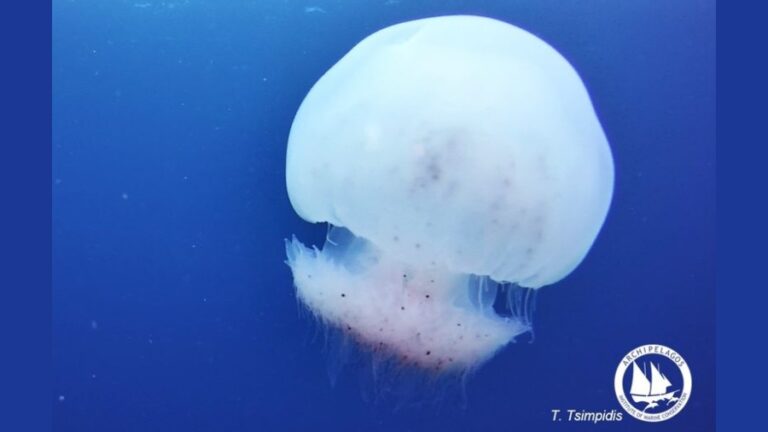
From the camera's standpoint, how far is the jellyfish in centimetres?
267

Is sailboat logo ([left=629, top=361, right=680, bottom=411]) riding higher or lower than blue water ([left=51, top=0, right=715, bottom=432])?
lower

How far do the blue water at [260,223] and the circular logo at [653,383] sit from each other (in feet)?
0.14

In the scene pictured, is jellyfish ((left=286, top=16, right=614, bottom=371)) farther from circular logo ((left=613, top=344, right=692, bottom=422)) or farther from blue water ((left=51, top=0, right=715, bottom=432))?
circular logo ((left=613, top=344, right=692, bottom=422))

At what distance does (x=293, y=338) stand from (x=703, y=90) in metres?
1.79

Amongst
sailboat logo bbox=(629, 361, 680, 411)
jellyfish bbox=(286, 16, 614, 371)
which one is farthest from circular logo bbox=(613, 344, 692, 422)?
jellyfish bbox=(286, 16, 614, 371)

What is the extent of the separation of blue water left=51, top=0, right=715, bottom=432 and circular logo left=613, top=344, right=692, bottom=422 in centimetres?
4

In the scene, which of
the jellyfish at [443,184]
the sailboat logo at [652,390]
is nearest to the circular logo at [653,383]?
the sailboat logo at [652,390]

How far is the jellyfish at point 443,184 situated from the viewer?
267 centimetres

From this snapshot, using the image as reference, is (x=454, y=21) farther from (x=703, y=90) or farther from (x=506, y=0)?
(x=703, y=90)

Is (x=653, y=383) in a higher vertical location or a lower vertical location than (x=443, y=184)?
lower

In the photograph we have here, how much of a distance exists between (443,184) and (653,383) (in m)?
1.17

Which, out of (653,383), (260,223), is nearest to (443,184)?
(260,223)

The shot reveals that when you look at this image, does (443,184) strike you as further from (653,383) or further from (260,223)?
(653,383)

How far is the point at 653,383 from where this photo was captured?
3.06 m
